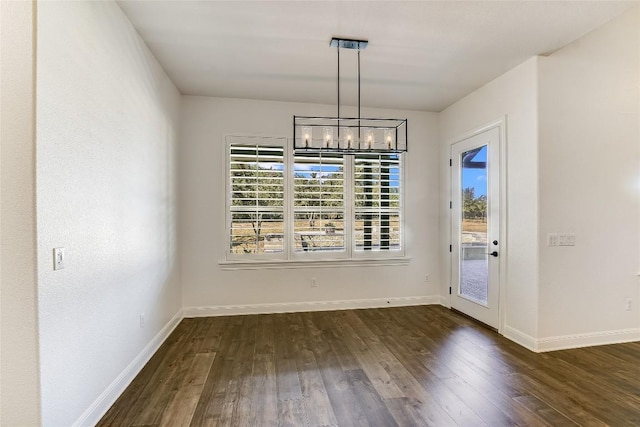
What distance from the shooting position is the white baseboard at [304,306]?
13.2 feet

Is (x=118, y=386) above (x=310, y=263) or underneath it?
underneath

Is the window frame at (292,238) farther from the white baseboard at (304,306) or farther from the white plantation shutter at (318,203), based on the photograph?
the white baseboard at (304,306)

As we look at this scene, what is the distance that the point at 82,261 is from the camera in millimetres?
1837

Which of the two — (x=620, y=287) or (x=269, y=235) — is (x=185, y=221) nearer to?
(x=269, y=235)

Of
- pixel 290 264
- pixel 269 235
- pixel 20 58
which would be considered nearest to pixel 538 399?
pixel 290 264

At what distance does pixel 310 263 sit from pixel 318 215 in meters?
0.69

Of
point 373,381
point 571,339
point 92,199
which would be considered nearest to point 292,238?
point 373,381

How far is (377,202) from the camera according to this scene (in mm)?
4426

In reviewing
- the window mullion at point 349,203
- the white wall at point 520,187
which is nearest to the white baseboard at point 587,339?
the white wall at point 520,187

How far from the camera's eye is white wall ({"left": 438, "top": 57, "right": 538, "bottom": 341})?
3.00 m

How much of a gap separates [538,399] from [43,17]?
12.8ft

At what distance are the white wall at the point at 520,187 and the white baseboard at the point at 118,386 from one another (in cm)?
372

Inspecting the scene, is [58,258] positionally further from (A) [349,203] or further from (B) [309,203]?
(A) [349,203]

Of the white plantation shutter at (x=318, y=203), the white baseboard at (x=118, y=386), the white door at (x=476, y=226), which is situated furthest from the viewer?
the white plantation shutter at (x=318, y=203)
